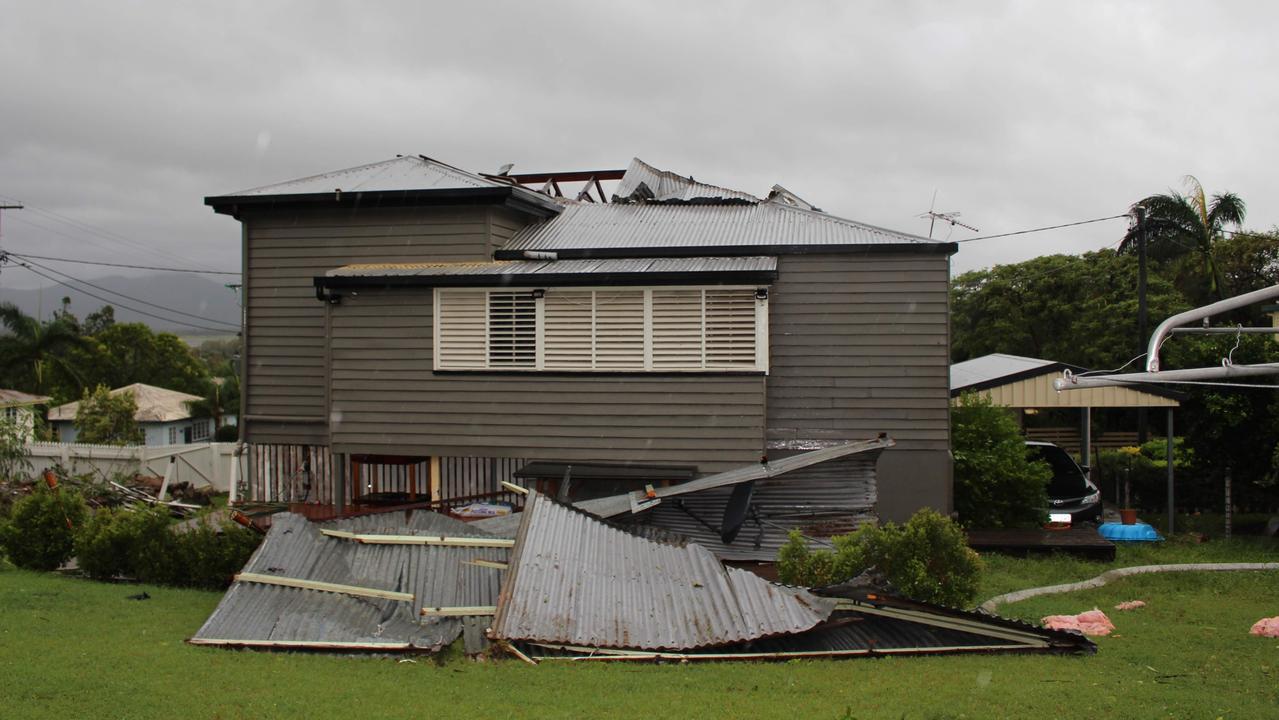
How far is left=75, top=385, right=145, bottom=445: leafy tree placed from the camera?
114ft

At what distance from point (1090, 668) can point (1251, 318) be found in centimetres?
2671

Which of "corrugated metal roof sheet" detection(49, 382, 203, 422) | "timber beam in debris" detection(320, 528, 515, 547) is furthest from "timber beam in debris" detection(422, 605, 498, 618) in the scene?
"corrugated metal roof sheet" detection(49, 382, 203, 422)

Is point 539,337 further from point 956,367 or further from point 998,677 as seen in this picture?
point 956,367

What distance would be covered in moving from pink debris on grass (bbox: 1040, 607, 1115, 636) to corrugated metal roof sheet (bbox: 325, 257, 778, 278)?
584cm

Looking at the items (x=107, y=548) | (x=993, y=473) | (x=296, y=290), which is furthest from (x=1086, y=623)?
(x=296, y=290)

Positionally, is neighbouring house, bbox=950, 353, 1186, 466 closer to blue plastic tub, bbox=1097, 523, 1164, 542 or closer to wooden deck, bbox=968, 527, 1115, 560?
blue plastic tub, bbox=1097, 523, 1164, 542

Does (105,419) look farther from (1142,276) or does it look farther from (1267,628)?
(1267,628)

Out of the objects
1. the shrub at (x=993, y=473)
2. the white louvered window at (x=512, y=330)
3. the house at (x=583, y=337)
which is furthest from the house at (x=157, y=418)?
the shrub at (x=993, y=473)

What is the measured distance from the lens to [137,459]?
23422 millimetres

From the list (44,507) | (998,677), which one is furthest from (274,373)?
(998,677)

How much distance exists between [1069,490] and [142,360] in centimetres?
5209

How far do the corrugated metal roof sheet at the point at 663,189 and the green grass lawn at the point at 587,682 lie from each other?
10497 millimetres

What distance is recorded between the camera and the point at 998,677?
7965mm

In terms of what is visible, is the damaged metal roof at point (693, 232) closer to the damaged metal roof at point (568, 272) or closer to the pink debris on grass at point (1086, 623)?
the damaged metal roof at point (568, 272)
